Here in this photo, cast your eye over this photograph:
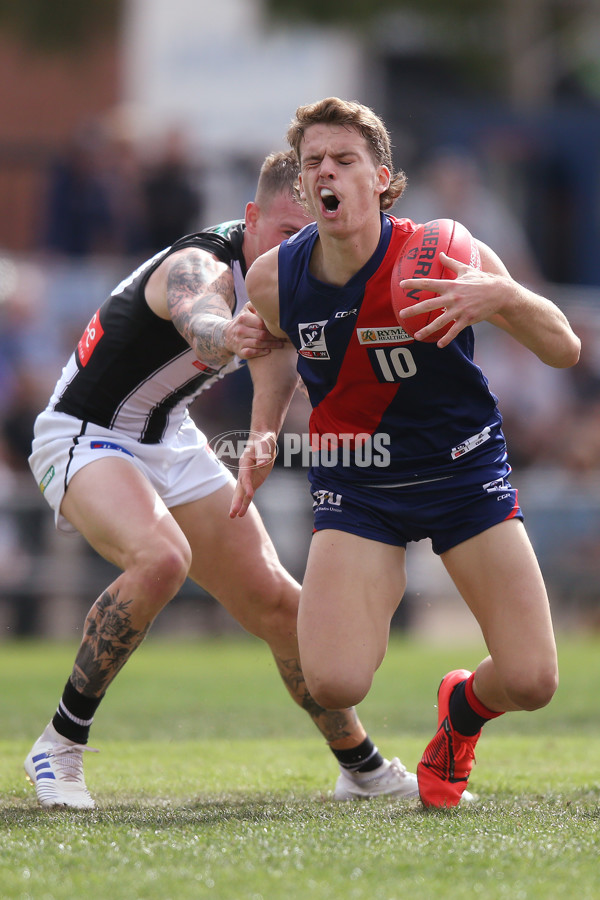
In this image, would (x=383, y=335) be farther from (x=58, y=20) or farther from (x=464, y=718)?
(x=58, y=20)

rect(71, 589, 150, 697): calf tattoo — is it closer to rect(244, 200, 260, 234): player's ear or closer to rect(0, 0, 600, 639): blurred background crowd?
rect(244, 200, 260, 234): player's ear

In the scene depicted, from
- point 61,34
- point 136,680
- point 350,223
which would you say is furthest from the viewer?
point 61,34

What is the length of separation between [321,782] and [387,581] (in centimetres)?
131

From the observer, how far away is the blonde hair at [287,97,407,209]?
13.4ft

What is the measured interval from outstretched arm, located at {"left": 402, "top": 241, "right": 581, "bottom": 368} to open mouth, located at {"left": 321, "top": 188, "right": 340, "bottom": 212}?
408 millimetres

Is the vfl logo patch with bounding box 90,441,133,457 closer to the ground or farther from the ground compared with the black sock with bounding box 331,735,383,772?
farther from the ground

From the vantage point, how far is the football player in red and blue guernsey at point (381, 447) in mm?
4082

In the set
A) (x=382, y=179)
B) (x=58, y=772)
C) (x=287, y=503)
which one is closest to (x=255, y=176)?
(x=287, y=503)

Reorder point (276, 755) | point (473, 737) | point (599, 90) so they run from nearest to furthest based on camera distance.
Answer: point (473, 737) < point (276, 755) < point (599, 90)

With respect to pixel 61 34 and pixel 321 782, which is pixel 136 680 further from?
pixel 61 34

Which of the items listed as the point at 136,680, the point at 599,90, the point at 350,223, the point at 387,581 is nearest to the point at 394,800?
the point at 387,581

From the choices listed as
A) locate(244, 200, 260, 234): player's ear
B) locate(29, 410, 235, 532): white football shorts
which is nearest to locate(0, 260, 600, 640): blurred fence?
locate(29, 410, 235, 532): white football shorts

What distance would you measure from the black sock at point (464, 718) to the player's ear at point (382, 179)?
1.85 metres

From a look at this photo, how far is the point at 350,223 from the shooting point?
13.2 ft
